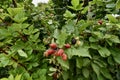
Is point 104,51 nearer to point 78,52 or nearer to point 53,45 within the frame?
point 78,52

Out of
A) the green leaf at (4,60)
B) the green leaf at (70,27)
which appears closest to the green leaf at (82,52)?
the green leaf at (70,27)

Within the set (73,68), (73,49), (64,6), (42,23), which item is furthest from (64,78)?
(64,6)

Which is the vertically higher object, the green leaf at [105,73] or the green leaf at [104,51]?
the green leaf at [104,51]

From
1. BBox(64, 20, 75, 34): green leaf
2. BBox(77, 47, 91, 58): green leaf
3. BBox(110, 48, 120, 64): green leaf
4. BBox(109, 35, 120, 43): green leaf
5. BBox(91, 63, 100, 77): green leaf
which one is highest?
BBox(64, 20, 75, 34): green leaf

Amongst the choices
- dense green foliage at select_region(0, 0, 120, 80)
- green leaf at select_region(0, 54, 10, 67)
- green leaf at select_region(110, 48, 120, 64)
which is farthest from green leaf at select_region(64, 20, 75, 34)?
green leaf at select_region(0, 54, 10, 67)

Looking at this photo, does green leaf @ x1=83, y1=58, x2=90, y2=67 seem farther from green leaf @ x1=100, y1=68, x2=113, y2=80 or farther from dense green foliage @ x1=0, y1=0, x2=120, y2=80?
green leaf @ x1=100, y1=68, x2=113, y2=80

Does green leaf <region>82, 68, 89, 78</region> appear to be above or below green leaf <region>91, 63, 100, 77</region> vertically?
below

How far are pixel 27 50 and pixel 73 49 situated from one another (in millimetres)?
315

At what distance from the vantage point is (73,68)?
1424 mm

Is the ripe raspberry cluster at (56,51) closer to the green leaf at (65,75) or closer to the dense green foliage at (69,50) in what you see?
the dense green foliage at (69,50)

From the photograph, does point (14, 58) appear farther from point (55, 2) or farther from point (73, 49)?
point (55, 2)

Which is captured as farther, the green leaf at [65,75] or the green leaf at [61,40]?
the green leaf at [65,75]

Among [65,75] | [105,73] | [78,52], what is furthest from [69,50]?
[105,73]

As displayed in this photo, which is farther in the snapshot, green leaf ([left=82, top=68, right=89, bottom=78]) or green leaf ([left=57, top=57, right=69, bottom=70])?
green leaf ([left=82, top=68, right=89, bottom=78])
